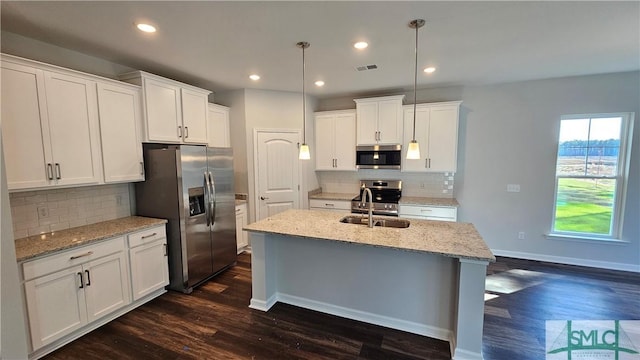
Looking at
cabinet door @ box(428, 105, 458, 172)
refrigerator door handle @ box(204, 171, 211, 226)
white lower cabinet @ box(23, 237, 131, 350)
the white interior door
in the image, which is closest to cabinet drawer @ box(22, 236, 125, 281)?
white lower cabinet @ box(23, 237, 131, 350)

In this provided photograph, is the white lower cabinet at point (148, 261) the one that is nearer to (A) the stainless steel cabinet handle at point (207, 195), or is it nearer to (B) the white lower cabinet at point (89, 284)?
(B) the white lower cabinet at point (89, 284)

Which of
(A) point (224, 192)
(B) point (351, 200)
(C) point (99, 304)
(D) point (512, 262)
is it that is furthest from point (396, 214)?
(C) point (99, 304)

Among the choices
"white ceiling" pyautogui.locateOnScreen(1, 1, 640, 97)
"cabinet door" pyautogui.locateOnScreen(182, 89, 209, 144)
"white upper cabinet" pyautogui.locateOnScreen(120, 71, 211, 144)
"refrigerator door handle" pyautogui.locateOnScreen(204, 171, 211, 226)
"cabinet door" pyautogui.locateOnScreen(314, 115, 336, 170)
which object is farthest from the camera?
"cabinet door" pyautogui.locateOnScreen(314, 115, 336, 170)

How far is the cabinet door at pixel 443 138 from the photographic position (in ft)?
13.4

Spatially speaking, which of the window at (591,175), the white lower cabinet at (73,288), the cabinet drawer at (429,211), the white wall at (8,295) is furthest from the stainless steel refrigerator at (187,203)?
the window at (591,175)

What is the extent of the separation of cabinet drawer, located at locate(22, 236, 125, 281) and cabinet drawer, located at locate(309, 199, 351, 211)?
8.95 feet

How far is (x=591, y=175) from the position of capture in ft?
12.6

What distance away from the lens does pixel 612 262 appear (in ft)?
12.4

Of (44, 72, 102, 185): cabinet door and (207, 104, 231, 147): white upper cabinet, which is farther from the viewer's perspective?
(207, 104, 231, 147): white upper cabinet

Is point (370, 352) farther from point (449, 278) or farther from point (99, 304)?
point (99, 304)

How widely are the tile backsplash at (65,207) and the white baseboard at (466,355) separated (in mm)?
3655

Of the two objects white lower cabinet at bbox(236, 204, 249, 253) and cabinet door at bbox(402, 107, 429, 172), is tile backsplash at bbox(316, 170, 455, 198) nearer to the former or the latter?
cabinet door at bbox(402, 107, 429, 172)

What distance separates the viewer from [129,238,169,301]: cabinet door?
2.79 metres

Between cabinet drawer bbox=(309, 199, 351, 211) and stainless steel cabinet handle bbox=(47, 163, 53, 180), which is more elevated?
stainless steel cabinet handle bbox=(47, 163, 53, 180)
